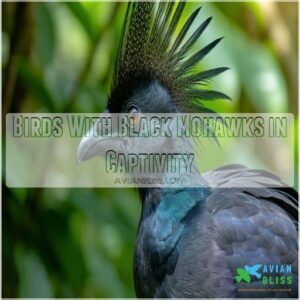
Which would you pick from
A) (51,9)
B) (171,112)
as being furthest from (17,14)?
→ (171,112)

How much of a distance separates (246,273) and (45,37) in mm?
1227

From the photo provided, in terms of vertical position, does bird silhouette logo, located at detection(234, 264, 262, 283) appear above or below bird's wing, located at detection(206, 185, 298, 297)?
below

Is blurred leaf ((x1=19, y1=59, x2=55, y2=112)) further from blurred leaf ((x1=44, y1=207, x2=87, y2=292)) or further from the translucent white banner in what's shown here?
blurred leaf ((x1=44, y1=207, x2=87, y2=292))

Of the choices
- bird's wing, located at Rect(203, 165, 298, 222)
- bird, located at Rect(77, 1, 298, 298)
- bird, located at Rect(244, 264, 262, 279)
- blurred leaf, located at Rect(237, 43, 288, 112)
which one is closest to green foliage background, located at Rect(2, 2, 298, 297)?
blurred leaf, located at Rect(237, 43, 288, 112)

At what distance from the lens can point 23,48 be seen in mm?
2709

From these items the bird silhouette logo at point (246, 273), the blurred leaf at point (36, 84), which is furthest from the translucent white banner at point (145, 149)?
the bird silhouette logo at point (246, 273)

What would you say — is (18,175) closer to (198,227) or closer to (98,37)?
(98,37)

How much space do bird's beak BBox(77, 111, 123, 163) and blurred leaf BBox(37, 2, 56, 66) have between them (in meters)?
0.81

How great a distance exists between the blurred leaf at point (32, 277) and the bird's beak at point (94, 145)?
92cm

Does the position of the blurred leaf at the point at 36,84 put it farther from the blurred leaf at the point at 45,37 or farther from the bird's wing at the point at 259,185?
the bird's wing at the point at 259,185

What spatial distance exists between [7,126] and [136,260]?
3.16 ft

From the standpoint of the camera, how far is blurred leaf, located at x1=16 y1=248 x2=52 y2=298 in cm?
251

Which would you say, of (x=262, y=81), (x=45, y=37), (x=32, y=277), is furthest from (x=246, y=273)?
(x=45, y=37)

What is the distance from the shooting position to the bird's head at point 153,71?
5.59ft
